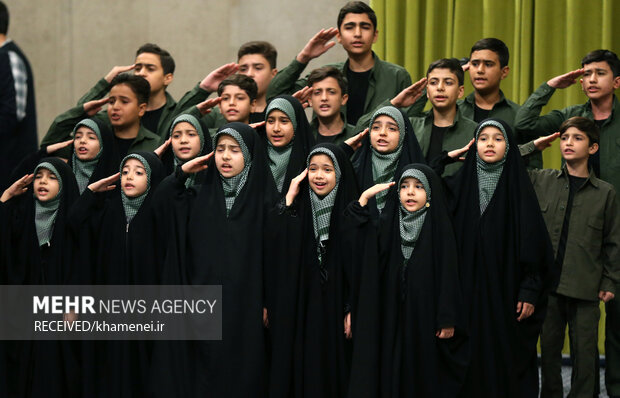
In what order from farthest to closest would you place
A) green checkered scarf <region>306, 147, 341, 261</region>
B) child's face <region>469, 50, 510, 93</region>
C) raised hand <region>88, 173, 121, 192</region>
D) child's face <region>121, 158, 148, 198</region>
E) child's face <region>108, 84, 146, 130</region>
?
child's face <region>108, 84, 146, 130</region>
child's face <region>469, 50, 510, 93</region>
raised hand <region>88, 173, 121, 192</region>
child's face <region>121, 158, 148, 198</region>
green checkered scarf <region>306, 147, 341, 261</region>

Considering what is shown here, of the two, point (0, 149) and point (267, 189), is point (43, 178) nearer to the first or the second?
point (0, 149)

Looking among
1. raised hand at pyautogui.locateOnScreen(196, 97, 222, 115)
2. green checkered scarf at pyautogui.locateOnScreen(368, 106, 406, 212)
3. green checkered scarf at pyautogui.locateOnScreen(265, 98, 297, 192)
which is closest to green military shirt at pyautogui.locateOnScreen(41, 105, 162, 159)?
raised hand at pyautogui.locateOnScreen(196, 97, 222, 115)

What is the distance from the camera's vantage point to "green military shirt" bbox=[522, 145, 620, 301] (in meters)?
4.79

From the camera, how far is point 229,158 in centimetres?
443

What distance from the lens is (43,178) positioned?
483 centimetres

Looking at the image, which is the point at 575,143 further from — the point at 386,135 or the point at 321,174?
the point at 321,174

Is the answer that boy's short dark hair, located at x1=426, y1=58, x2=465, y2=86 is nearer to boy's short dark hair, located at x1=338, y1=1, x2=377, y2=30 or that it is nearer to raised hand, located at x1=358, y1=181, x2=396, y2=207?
boy's short dark hair, located at x1=338, y1=1, x2=377, y2=30

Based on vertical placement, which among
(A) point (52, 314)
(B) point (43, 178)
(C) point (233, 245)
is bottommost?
(A) point (52, 314)

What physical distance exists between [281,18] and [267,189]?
3228mm

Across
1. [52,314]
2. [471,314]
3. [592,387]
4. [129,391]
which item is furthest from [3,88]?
[592,387]

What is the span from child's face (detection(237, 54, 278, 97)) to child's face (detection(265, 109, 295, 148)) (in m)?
1.05

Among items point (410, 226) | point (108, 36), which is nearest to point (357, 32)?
point (410, 226)

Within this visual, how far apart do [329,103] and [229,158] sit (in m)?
0.92

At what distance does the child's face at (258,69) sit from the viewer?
582cm
